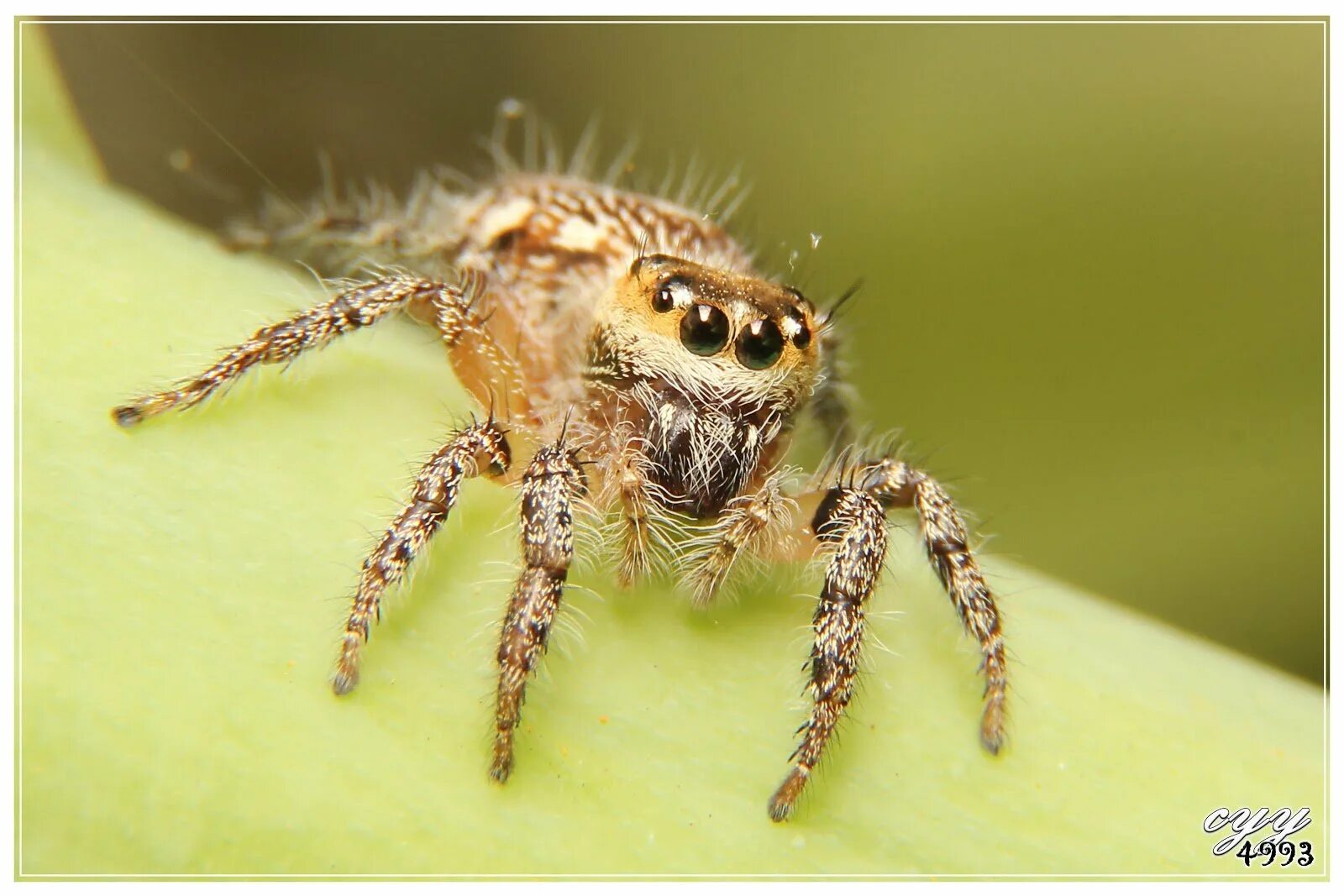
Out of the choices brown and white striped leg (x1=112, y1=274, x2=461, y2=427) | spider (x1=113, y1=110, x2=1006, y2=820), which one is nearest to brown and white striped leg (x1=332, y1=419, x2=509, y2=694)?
spider (x1=113, y1=110, x2=1006, y2=820)

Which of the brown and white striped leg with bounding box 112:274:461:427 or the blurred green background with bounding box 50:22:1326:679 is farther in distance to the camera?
the blurred green background with bounding box 50:22:1326:679

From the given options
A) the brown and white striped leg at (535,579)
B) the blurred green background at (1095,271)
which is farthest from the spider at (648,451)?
the blurred green background at (1095,271)

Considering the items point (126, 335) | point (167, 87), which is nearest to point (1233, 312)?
point (126, 335)

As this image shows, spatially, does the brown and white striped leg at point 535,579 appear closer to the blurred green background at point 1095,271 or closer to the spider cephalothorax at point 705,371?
the spider cephalothorax at point 705,371

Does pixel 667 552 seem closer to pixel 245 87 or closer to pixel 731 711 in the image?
pixel 731 711

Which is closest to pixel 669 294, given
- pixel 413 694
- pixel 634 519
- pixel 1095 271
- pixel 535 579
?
pixel 634 519

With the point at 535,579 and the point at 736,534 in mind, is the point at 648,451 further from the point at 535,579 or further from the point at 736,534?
the point at 535,579

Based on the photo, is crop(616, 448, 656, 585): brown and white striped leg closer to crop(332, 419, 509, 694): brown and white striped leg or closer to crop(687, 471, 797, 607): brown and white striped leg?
crop(687, 471, 797, 607): brown and white striped leg
